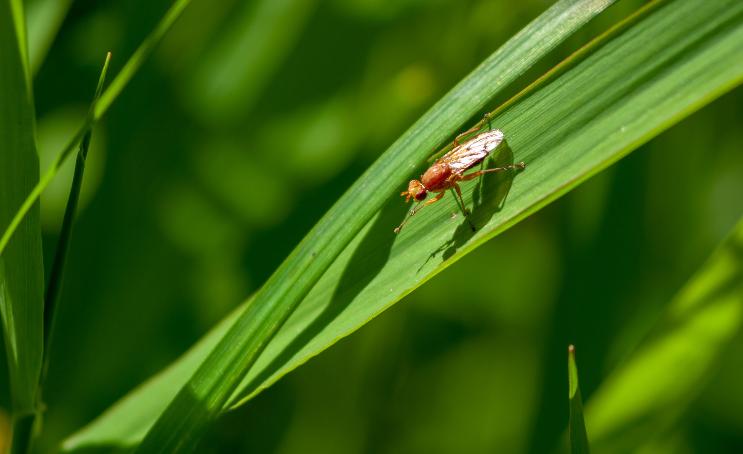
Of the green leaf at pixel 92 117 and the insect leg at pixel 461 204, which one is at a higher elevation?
the green leaf at pixel 92 117

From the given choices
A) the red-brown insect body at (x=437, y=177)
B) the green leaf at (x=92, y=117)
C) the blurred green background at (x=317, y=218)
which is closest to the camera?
the green leaf at (x=92, y=117)

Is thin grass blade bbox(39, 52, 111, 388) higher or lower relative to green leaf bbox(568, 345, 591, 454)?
higher

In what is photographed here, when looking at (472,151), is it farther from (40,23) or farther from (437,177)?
(40,23)

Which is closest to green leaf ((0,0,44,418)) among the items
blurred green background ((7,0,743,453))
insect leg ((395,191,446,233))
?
insect leg ((395,191,446,233))

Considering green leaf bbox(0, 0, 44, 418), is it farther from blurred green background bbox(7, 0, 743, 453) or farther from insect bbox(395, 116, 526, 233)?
blurred green background bbox(7, 0, 743, 453)

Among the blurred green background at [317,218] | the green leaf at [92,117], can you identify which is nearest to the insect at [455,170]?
the green leaf at [92,117]

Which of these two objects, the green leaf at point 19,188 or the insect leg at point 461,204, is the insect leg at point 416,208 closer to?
the insect leg at point 461,204
